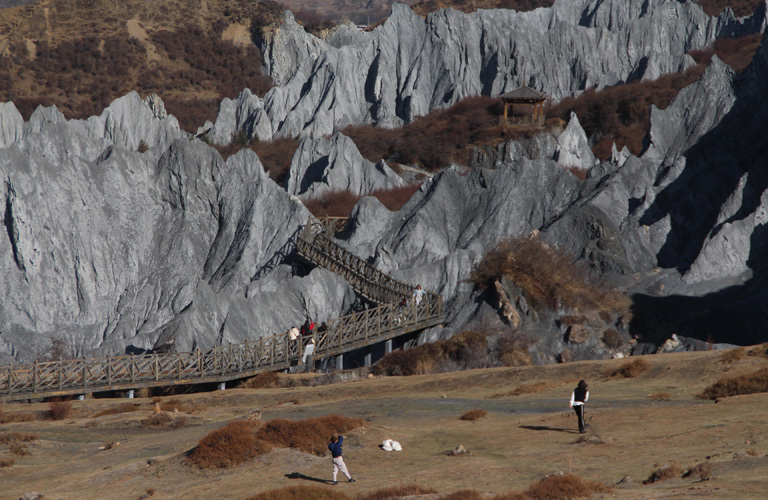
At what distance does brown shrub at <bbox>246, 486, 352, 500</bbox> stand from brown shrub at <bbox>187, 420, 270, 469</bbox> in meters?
3.04

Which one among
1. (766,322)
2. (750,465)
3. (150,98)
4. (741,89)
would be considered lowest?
(750,465)

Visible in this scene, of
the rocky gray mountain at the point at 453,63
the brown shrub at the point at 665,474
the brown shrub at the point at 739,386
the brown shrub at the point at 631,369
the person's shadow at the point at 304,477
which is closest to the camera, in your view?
the brown shrub at the point at 665,474

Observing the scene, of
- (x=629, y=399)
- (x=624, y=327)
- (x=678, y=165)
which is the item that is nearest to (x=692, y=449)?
(x=629, y=399)

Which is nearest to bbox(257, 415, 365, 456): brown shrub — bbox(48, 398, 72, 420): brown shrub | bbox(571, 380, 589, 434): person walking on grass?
bbox(571, 380, 589, 434): person walking on grass

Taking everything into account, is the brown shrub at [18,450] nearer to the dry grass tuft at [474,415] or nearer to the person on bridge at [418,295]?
the dry grass tuft at [474,415]

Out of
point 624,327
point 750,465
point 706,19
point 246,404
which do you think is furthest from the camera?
point 706,19

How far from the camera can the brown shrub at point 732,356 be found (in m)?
30.2

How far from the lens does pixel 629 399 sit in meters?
28.1

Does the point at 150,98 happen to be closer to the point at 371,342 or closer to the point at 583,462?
the point at 371,342

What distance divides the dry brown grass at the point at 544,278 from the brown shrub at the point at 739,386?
20571 mm

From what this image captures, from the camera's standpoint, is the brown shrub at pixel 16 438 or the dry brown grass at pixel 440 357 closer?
the brown shrub at pixel 16 438

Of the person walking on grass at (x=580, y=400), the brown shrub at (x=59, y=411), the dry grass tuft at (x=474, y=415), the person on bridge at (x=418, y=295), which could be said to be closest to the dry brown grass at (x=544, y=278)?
the person on bridge at (x=418, y=295)

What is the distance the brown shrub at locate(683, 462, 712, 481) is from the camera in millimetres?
19109

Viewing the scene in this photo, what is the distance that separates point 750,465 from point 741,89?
48875 millimetres
